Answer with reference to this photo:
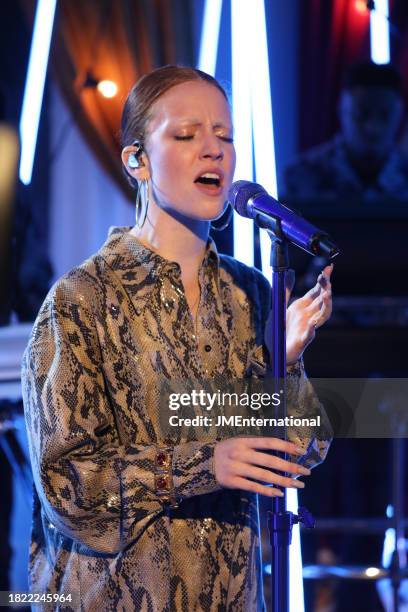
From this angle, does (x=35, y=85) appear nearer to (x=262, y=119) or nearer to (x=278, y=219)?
(x=262, y=119)

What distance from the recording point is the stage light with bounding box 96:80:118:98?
3699 mm

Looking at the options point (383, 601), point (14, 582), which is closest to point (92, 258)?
point (14, 582)

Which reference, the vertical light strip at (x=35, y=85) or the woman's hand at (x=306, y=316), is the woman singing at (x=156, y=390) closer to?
the woman's hand at (x=306, y=316)

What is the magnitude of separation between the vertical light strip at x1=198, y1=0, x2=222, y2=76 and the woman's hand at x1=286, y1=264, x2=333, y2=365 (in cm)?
155

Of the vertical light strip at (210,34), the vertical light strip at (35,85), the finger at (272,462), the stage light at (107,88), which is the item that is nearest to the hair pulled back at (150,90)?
the finger at (272,462)

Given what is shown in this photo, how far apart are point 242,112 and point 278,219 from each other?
90 centimetres

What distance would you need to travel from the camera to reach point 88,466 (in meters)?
1.37

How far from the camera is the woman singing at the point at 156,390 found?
1365 millimetres

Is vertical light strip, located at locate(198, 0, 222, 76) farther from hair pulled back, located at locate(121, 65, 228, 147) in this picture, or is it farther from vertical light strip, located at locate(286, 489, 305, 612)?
vertical light strip, located at locate(286, 489, 305, 612)

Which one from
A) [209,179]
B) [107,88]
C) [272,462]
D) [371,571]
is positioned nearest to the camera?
[272,462]

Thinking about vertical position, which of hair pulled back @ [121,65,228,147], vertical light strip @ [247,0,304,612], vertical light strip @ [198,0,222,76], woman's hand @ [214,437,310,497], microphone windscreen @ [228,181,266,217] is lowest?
woman's hand @ [214,437,310,497]

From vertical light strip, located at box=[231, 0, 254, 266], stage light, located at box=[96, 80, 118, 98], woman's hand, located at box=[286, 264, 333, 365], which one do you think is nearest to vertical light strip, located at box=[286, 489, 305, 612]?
woman's hand, located at box=[286, 264, 333, 365]

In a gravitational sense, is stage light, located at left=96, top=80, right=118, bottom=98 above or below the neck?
above

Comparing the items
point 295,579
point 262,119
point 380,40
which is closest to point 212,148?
point 262,119
